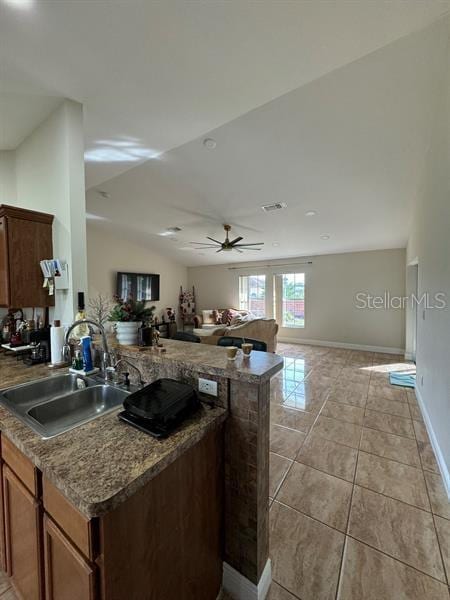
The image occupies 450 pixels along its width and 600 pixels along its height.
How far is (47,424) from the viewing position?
4.31ft

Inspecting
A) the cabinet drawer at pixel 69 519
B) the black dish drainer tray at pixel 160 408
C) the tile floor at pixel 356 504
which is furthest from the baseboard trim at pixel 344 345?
the cabinet drawer at pixel 69 519

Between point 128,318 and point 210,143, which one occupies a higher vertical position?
point 210,143

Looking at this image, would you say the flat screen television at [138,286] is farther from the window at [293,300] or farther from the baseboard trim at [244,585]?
the baseboard trim at [244,585]

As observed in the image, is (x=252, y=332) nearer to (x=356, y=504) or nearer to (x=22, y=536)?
(x=356, y=504)

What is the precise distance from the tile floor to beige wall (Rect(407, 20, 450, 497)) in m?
0.27

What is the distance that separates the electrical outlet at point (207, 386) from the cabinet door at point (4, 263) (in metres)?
1.62

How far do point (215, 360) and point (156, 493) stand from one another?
0.57 metres

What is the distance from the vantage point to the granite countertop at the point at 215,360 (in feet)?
3.51

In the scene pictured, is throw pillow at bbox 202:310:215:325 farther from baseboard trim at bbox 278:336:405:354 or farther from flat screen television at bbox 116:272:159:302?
baseboard trim at bbox 278:336:405:354

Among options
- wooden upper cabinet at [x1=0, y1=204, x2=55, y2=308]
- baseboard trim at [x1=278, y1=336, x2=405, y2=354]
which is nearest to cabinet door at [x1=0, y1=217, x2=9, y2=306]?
wooden upper cabinet at [x1=0, y1=204, x2=55, y2=308]

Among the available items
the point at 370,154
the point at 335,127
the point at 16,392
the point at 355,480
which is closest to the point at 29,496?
the point at 16,392

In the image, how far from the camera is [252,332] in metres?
4.80

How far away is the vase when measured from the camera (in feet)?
5.35

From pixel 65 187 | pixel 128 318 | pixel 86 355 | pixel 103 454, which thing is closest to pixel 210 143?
pixel 65 187
